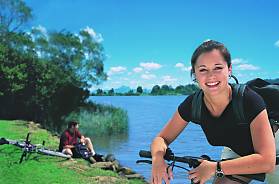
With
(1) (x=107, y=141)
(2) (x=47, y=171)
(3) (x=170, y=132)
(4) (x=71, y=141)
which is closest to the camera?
(3) (x=170, y=132)

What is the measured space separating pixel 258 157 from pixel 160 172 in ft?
1.70

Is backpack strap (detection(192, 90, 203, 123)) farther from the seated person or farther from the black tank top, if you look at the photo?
the seated person

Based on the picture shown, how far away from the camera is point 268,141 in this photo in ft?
6.53

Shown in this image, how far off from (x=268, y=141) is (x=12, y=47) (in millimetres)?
34419

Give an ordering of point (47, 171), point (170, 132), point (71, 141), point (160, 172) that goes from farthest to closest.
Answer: point (71, 141), point (47, 171), point (170, 132), point (160, 172)

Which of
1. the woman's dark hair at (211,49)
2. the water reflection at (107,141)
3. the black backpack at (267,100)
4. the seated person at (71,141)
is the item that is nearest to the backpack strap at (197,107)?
the black backpack at (267,100)

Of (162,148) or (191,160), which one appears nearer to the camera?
(191,160)

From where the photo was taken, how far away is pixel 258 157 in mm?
1970

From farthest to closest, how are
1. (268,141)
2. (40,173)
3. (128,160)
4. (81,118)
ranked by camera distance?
1. (81,118)
2. (128,160)
3. (40,173)
4. (268,141)

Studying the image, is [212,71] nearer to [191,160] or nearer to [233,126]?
[233,126]

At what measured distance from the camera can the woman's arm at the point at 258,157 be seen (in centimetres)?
196

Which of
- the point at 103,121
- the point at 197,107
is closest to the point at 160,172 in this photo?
the point at 197,107

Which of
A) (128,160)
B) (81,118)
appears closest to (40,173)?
(128,160)

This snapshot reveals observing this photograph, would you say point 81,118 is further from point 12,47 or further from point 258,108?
point 258,108
